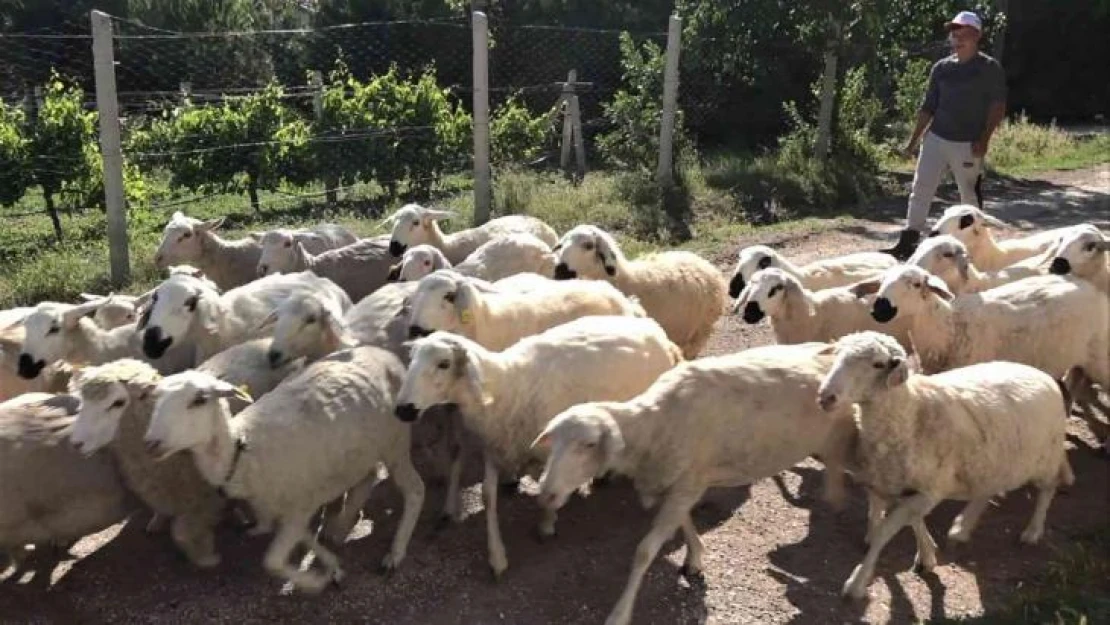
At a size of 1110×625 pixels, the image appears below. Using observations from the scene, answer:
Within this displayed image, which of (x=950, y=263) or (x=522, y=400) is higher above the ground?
(x=950, y=263)

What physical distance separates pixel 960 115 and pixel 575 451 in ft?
20.7

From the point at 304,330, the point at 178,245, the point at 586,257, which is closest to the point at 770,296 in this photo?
the point at 586,257

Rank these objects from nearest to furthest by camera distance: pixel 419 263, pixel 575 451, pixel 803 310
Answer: pixel 575 451 → pixel 803 310 → pixel 419 263

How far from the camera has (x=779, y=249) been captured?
442 inches

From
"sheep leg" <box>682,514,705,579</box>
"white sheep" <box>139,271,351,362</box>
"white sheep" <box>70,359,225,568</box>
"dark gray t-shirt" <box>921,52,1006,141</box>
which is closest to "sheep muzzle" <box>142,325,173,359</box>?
"white sheep" <box>139,271,351,362</box>

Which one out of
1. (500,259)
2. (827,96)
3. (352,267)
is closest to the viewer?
(500,259)

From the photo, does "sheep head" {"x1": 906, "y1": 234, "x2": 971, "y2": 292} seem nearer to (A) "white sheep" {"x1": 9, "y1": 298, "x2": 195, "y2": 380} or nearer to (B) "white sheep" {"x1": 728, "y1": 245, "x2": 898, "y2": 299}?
(B) "white sheep" {"x1": 728, "y1": 245, "x2": 898, "y2": 299}

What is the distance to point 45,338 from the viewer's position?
5691mm

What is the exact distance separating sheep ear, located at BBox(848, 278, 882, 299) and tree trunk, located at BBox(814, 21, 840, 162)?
8.96m

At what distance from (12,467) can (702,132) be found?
1554cm

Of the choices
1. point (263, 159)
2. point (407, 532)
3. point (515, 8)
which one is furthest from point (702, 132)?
point (407, 532)

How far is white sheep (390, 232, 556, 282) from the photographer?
24.0ft

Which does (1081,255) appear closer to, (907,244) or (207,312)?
(907,244)

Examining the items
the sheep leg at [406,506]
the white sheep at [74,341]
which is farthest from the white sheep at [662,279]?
the white sheep at [74,341]
